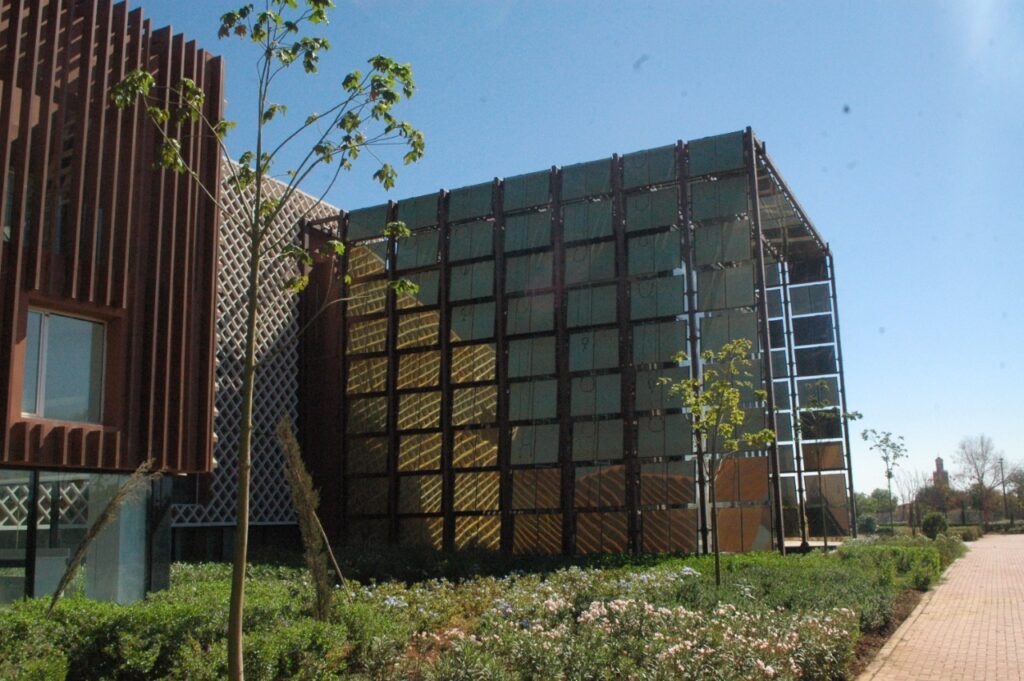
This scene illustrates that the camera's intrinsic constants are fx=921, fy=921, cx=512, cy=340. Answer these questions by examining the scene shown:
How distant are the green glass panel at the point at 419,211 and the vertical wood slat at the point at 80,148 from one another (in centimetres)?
1251

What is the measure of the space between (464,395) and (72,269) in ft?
40.8

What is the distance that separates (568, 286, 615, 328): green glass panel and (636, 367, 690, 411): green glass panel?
1.61 metres

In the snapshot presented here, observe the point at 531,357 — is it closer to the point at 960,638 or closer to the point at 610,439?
the point at 610,439

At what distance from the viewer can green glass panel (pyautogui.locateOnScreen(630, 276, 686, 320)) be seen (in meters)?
20.6

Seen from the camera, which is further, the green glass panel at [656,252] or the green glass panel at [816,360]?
the green glass panel at [816,360]

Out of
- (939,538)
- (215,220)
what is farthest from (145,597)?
(939,538)

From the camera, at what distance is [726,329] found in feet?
66.5

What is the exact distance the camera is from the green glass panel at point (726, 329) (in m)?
20.0

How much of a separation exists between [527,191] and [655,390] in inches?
236

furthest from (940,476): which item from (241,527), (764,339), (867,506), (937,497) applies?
(241,527)

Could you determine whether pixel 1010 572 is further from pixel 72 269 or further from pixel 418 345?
pixel 72 269

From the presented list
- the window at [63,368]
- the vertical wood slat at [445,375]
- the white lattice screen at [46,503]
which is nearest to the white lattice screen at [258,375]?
the vertical wood slat at [445,375]

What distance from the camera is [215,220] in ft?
43.0

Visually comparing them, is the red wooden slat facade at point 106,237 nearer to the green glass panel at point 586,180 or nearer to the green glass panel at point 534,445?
the green glass panel at point 534,445
